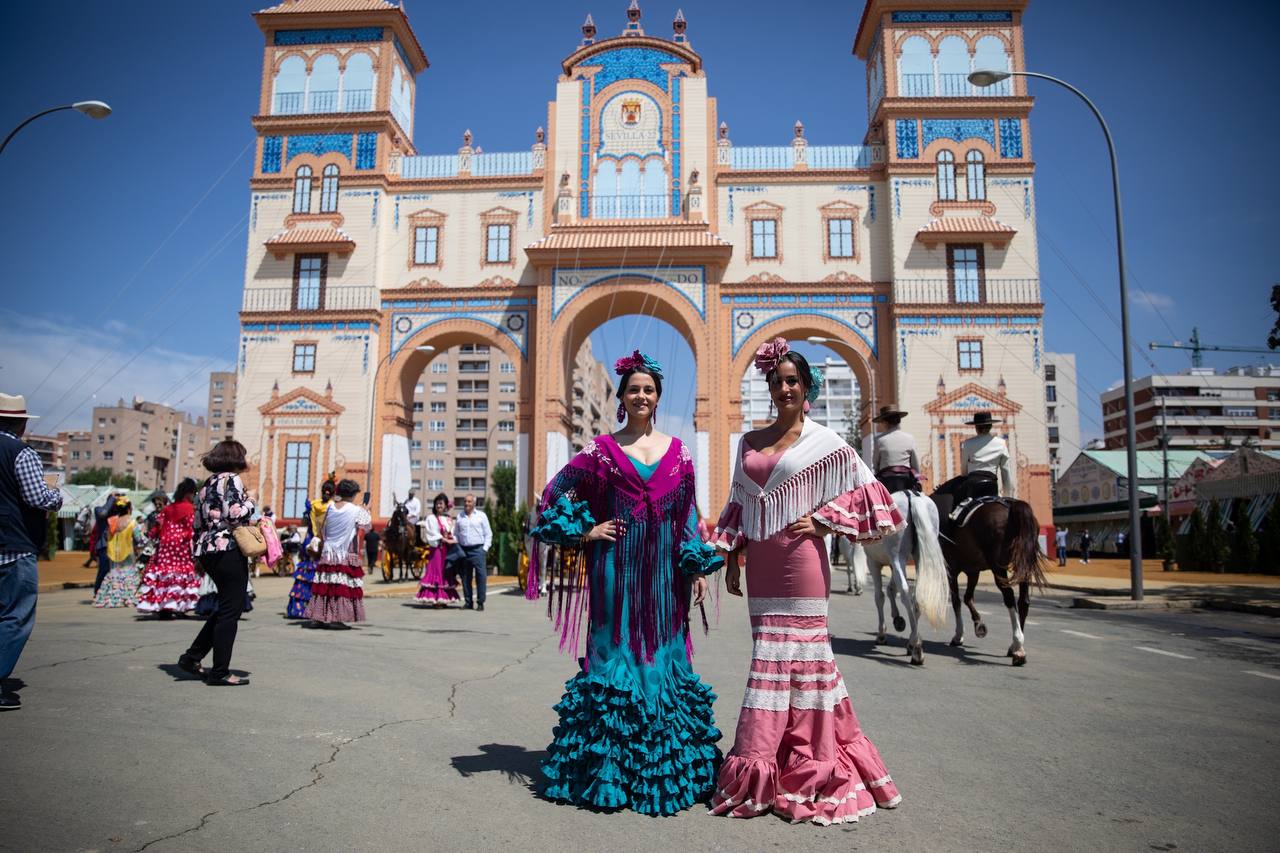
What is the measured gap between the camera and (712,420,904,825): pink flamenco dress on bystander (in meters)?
3.72

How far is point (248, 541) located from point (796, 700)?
14.9 feet

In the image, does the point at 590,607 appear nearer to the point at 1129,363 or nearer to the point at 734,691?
the point at 734,691

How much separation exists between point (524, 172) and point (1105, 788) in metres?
28.9

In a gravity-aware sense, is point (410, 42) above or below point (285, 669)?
above

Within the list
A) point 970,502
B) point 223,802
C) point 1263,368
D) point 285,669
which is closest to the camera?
point 223,802

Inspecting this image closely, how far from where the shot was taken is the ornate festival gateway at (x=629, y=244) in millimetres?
28234

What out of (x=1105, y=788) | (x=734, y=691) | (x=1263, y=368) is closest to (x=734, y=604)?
(x=734, y=691)

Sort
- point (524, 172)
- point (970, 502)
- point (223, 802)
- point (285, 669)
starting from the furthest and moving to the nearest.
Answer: point (524, 172)
point (970, 502)
point (285, 669)
point (223, 802)

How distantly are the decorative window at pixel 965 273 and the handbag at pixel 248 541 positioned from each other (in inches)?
1022

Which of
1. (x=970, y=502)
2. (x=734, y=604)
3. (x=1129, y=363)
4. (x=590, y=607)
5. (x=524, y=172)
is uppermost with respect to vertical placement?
(x=524, y=172)

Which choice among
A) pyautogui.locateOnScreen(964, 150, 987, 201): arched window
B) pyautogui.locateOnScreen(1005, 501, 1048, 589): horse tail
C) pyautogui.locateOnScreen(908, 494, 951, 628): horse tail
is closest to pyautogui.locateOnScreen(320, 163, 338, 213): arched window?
pyautogui.locateOnScreen(964, 150, 987, 201): arched window

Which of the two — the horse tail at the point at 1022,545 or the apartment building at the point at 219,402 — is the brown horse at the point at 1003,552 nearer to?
the horse tail at the point at 1022,545

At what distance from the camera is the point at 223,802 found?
373cm

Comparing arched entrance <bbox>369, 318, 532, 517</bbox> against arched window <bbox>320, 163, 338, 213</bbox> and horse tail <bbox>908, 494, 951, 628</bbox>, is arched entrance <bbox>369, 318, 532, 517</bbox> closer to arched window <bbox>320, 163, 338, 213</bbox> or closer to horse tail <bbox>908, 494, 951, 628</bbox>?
arched window <bbox>320, 163, 338, 213</bbox>
